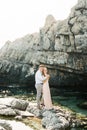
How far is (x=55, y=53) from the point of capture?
6306 cm

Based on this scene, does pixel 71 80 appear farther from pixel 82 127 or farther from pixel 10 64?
pixel 82 127

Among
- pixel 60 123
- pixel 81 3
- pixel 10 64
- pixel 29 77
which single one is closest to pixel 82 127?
pixel 60 123

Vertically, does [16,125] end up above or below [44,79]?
below

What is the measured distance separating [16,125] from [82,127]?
773 cm

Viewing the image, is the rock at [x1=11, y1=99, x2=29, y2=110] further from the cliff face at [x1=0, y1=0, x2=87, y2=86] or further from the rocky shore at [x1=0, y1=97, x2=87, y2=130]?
the cliff face at [x1=0, y1=0, x2=87, y2=86]

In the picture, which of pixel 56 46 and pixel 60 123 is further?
pixel 56 46

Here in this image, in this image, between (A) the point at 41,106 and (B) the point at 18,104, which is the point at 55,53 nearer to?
(B) the point at 18,104

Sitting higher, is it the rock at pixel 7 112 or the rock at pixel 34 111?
the rock at pixel 7 112

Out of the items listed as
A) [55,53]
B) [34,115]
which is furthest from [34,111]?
[55,53]

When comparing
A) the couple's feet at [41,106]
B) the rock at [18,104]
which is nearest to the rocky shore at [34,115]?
the rock at [18,104]

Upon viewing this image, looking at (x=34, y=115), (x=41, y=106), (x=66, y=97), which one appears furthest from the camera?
(x=66, y=97)

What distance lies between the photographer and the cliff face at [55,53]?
54.7 metres

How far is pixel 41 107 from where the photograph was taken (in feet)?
65.4

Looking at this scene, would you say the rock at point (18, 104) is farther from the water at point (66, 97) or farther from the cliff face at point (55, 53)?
the cliff face at point (55, 53)
